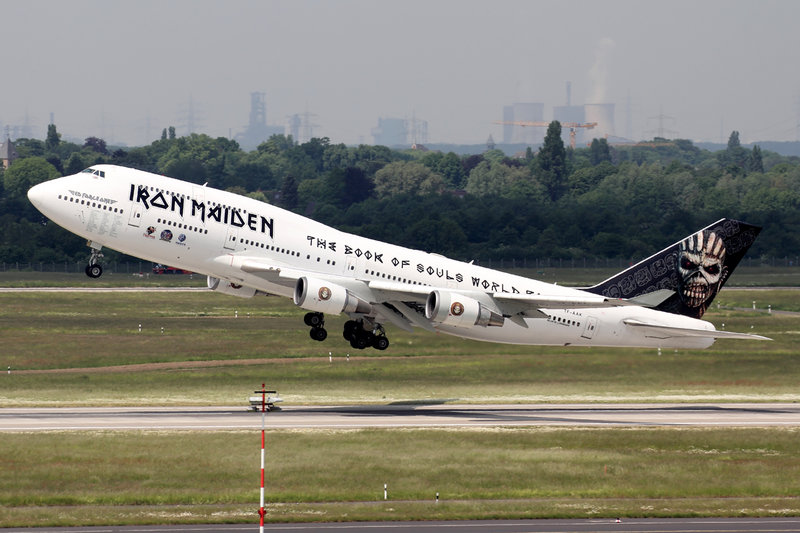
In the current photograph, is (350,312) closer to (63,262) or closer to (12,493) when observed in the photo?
(12,493)

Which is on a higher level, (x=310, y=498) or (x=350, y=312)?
(x=350, y=312)

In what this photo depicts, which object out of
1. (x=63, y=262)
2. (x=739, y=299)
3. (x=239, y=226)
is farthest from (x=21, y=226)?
(x=239, y=226)

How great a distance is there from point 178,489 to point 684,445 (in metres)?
24.3

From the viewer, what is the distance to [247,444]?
2200 inches

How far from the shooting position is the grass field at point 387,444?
153ft

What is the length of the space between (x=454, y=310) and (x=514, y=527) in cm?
2197

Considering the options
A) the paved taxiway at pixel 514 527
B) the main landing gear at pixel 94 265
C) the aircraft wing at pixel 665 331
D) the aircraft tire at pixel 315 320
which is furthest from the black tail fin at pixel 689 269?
the main landing gear at pixel 94 265

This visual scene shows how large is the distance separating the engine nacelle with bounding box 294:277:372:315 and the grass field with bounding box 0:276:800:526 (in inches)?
260

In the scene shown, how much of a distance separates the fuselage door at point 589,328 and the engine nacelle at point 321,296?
15.7m

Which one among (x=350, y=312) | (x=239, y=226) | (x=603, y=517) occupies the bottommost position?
(x=603, y=517)

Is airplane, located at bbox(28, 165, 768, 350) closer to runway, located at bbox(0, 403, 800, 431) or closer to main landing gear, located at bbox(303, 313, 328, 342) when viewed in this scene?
main landing gear, located at bbox(303, 313, 328, 342)

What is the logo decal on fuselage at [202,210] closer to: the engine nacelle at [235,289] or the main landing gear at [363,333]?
the engine nacelle at [235,289]

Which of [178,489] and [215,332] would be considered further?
[215,332]

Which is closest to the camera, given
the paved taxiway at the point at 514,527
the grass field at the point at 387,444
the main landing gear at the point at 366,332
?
the paved taxiway at the point at 514,527
